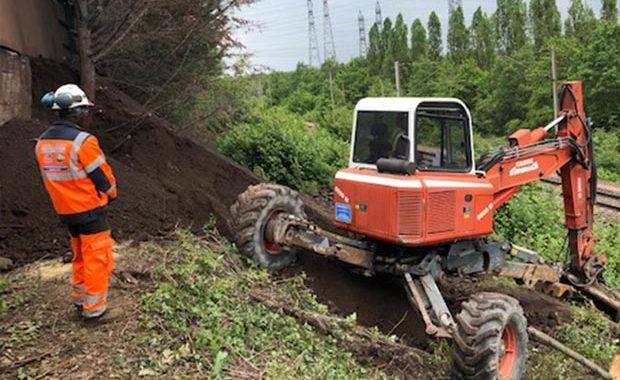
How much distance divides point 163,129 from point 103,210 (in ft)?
18.8

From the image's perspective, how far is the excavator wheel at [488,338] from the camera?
5809 mm

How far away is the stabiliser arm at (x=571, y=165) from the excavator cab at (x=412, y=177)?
991 mm

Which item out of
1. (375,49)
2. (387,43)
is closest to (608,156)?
(387,43)

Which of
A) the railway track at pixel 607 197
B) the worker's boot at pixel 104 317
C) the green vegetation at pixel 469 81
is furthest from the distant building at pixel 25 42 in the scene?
the railway track at pixel 607 197

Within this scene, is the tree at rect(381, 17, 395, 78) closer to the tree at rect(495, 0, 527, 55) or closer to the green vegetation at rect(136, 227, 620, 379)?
the tree at rect(495, 0, 527, 55)

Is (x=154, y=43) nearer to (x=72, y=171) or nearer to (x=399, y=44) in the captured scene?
(x=72, y=171)

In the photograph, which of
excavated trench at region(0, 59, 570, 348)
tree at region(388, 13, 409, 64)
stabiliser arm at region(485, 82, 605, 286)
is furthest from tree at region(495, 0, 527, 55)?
excavated trench at region(0, 59, 570, 348)

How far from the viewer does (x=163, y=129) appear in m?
10.8

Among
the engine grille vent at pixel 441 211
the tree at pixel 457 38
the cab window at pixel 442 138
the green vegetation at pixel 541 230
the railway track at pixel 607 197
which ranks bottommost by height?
the railway track at pixel 607 197

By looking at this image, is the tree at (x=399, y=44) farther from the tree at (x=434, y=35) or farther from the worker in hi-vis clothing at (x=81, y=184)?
the worker in hi-vis clothing at (x=81, y=184)

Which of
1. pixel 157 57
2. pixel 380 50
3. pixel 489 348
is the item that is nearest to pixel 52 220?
pixel 489 348

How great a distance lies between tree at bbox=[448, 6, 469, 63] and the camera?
166ft

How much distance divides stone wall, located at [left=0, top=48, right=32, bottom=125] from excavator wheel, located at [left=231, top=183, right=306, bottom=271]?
3.51 metres

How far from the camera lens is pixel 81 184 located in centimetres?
510
